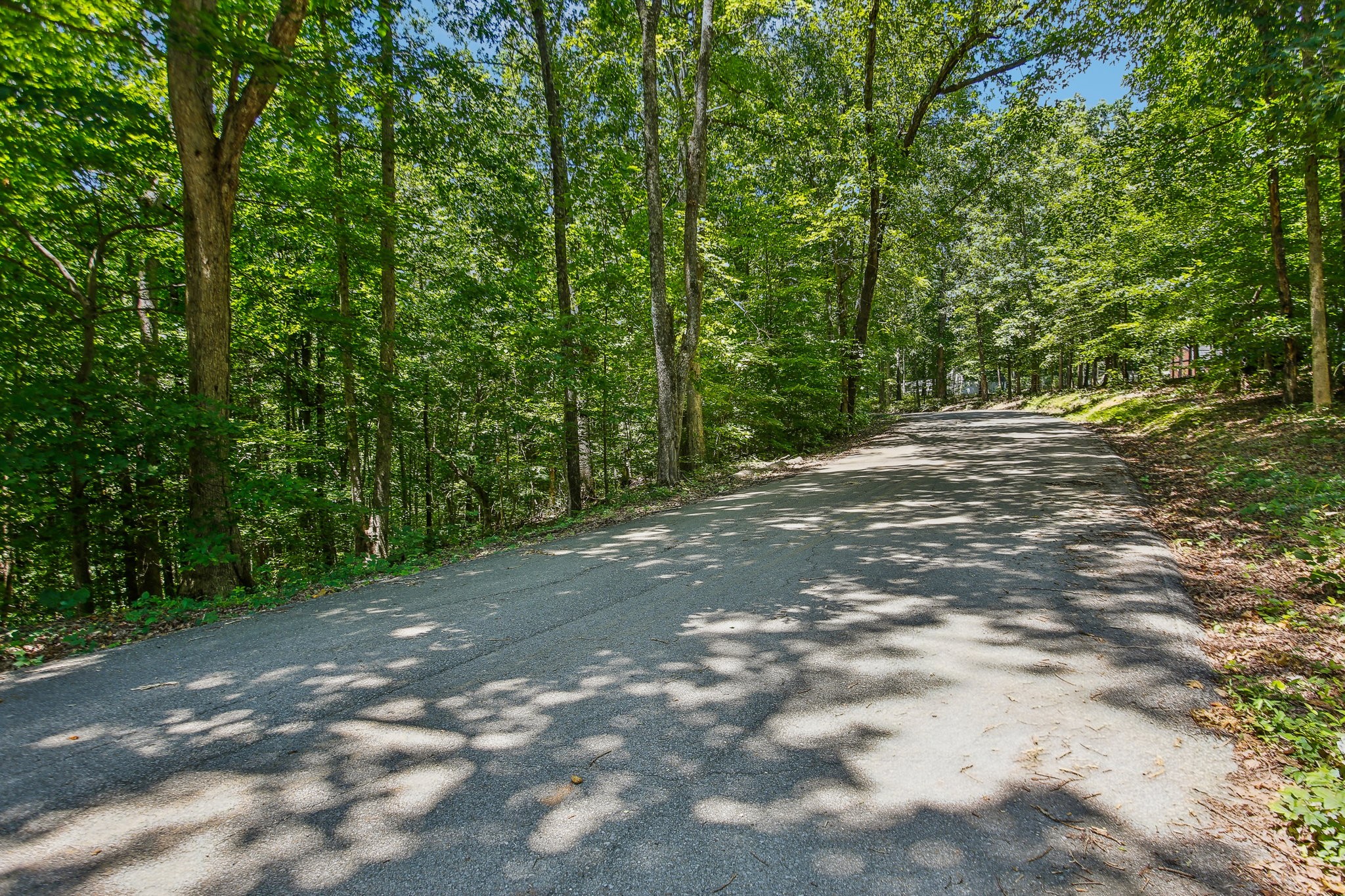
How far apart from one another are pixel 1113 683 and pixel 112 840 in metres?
4.01

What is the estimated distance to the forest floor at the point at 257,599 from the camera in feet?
12.5

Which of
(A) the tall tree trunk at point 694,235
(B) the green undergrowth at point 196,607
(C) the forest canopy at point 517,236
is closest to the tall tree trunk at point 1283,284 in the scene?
(C) the forest canopy at point 517,236

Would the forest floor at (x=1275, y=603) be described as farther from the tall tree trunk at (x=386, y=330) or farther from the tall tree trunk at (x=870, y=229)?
the tall tree trunk at (x=386, y=330)

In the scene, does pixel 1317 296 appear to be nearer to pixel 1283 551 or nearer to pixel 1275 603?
pixel 1283 551

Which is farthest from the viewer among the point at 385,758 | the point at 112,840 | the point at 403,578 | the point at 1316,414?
the point at 1316,414

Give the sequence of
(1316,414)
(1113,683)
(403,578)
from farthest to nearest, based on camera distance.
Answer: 1. (1316,414)
2. (403,578)
3. (1113,683)

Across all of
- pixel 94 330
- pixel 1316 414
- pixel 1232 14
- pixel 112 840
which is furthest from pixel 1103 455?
pixel 94 330

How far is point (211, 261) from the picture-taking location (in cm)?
539

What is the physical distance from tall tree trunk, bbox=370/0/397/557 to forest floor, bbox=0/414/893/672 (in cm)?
149

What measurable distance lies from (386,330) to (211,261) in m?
4.19

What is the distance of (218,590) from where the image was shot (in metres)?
5.29

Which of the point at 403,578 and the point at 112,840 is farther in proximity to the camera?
the point at 403,578

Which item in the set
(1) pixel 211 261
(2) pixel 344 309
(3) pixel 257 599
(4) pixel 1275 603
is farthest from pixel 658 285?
(4) pixel 1275 603

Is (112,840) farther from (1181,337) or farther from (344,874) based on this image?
(1181,337)
